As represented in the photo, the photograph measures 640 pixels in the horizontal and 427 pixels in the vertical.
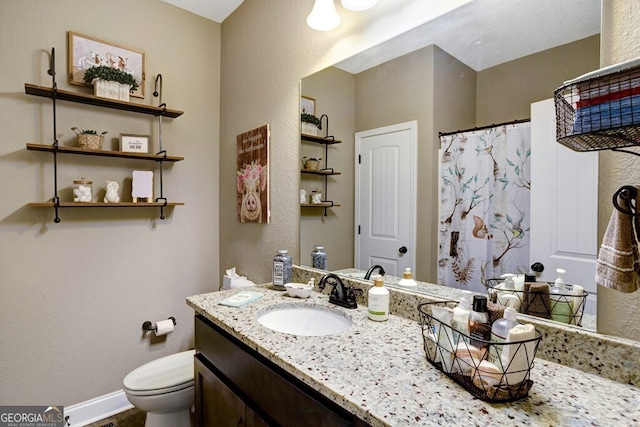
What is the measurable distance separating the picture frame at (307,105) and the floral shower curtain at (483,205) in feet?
2.47

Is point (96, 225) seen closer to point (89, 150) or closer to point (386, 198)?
point (89, 150)

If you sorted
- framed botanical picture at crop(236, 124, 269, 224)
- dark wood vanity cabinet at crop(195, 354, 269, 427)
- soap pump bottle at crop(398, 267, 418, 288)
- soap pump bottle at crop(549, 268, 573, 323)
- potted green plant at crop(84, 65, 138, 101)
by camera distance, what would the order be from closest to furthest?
soap pump bottle at crop(549, 268, 573, 323), dark wood vanity cabinet at crop(195, 354, 269, 427), soap pump bottle at crop(398, 267, 418, 288), potted green plant at crop(84, 65, 138, 101), framed botanical picture at crop(236, 124, 269, 224)

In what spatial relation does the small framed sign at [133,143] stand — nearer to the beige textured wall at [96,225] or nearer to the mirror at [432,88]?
the beige textured wall at [96,225]

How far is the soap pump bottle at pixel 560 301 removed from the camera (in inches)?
35.1

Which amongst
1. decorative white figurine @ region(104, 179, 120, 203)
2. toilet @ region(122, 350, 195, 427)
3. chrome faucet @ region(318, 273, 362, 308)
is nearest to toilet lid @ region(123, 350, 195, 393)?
toilet @ region(122, 350, 195, 427)

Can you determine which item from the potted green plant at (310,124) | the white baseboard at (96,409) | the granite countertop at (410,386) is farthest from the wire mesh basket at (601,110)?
the white baseboard at (96,409)

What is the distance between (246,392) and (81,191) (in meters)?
1.52

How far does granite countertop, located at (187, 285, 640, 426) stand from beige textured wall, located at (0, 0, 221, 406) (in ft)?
4.66

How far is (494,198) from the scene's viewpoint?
3.45ft

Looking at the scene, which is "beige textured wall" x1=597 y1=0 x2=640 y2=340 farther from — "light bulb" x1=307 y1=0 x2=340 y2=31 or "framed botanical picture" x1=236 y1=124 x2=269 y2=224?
"framed botanical picture" x1=236 y1=124 x2=269 y2=224

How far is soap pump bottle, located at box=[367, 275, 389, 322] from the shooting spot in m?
1.15

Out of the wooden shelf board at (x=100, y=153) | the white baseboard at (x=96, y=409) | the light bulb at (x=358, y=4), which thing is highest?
the light bulb at (x=358, y=4)

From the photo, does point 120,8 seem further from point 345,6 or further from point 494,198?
point 494,198

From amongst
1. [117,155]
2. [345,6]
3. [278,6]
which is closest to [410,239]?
[345,6]
